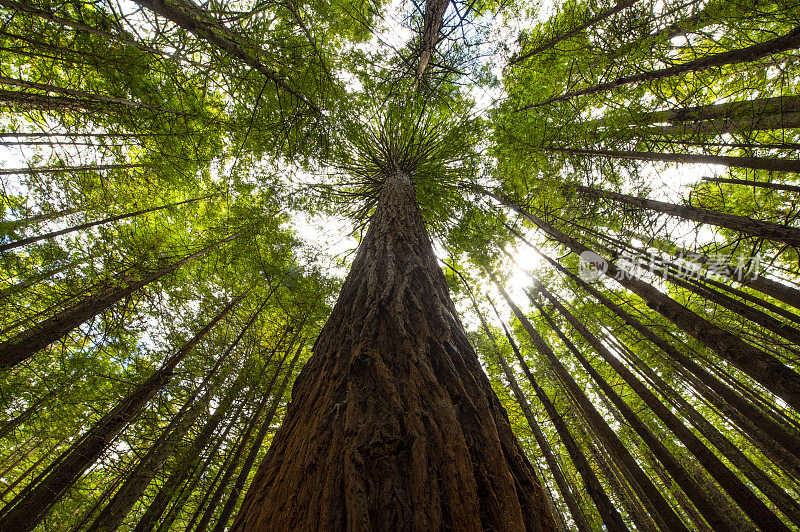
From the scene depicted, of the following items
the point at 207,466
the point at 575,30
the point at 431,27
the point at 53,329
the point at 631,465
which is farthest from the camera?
the point at 431,27

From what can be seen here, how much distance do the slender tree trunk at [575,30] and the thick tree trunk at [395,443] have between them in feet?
17.4

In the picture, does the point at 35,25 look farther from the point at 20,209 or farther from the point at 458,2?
the point at 458,2

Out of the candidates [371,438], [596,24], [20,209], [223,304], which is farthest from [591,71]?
[20,209]

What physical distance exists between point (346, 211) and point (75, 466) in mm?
6092

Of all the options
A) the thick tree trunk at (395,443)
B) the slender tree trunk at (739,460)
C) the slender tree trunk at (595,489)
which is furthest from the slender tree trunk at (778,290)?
the slender tree trunk at (739,460)

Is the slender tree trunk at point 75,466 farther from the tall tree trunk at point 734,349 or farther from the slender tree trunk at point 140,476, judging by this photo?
the tall tree trunk at point 734,349

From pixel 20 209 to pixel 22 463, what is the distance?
12701mm

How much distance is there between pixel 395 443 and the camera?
3.06ft

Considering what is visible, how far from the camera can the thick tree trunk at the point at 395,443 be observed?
796 mm

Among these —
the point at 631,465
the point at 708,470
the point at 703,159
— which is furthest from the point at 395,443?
the point at 703,159

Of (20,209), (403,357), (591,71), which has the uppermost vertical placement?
(591,71)

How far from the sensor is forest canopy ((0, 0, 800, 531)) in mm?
3129

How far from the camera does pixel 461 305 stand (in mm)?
7953

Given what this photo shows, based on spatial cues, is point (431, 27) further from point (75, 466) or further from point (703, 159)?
point (75, 466)
